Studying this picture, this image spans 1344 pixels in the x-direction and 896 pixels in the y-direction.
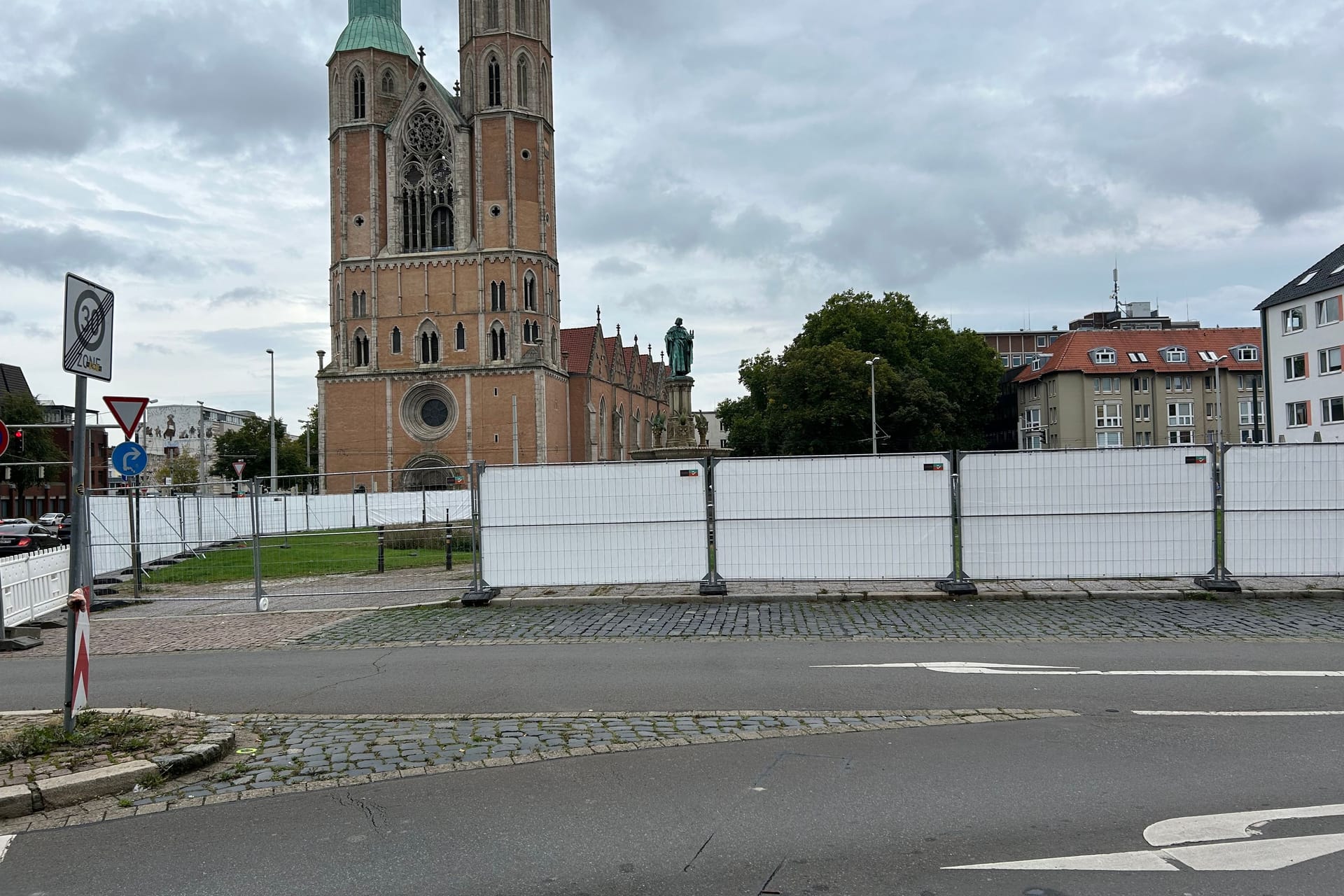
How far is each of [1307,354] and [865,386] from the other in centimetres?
2288

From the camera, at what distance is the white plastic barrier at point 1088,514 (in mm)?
13086

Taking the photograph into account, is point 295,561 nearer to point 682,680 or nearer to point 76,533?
point 76,533

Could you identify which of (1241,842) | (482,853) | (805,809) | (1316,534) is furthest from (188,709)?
(1316,534)

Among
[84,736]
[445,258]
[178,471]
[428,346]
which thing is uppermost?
[445,258]

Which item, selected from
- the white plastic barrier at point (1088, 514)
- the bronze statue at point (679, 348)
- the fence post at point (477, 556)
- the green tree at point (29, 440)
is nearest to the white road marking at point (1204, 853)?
the white plastic barrier at point (1088, 514)

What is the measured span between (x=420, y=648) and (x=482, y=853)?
Result: 20.6 ft

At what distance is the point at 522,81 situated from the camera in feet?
248

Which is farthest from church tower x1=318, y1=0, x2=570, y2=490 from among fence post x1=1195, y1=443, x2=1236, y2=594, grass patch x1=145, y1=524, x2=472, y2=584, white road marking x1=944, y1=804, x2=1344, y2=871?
white road marking x1=944, y1=804, x2=1344, y2=871

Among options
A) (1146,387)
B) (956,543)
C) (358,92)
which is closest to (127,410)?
(956,543)

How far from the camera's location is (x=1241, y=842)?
174 inches

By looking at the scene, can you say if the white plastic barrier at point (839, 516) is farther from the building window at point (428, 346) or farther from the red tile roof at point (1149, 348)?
the red tile roof at point (1149, 348)

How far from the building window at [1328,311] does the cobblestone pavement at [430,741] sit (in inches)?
2086

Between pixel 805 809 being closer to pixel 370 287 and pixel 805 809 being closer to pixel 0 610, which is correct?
pixel 0 610

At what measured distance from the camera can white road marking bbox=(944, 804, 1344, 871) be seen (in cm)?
419
